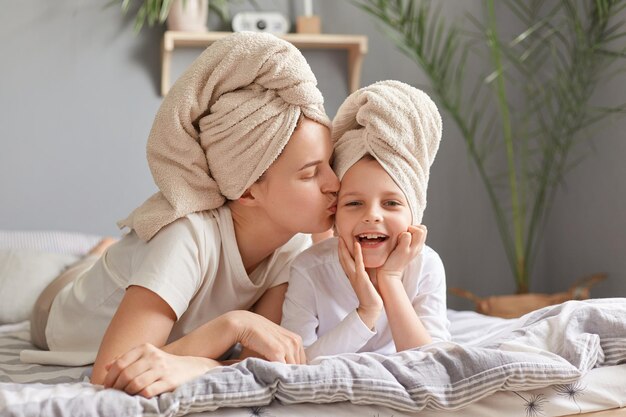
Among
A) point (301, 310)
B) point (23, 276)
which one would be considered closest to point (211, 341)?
point (301, 310)

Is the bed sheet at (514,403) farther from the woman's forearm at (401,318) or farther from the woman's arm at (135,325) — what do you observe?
the woman's forearm at (401,318)

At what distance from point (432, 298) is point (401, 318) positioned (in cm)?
15

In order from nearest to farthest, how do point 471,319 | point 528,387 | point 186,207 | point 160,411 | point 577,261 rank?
1. point 160,411
2. point 528,387
3. point 186,207
4. point 471,319
5. point 577,261

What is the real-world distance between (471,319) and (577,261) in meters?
1.54

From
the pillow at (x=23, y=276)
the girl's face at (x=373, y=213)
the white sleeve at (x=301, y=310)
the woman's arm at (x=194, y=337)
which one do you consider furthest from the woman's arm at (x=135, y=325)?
the pillow at (x=23, y=276)

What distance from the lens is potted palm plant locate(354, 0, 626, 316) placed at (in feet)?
10.3

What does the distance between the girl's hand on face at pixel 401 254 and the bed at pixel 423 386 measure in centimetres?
23

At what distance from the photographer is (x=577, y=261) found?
3.46 m

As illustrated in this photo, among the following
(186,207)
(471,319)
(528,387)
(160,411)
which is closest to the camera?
(160,411)

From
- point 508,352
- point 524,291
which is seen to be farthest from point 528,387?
point 524,291

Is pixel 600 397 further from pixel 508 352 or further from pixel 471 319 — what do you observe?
pixel 471 319

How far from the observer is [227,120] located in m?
1.51

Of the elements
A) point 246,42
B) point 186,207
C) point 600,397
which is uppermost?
point 246,42

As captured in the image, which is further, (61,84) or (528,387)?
(61,84)
